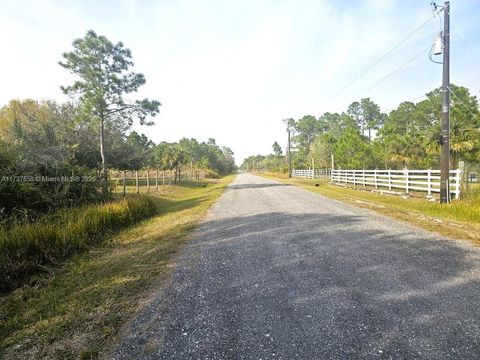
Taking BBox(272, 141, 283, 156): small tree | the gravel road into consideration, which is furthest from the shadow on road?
BBox(272, 141, 283, 156): small tree

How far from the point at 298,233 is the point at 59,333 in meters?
4.62

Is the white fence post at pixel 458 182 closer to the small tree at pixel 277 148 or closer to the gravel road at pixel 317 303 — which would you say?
the gravel road at pixel 317 303

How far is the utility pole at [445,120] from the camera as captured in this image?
973cm

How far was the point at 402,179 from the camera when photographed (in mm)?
15758

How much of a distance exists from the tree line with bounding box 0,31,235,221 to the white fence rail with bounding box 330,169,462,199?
13.2 meters

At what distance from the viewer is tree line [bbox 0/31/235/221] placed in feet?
23.2

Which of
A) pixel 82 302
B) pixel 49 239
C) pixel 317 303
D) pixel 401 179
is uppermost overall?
pixel 401 179

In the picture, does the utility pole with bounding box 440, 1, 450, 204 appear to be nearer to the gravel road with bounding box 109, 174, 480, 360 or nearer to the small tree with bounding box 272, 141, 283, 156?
the gravel road with bounding box 109, 174, 480, 360

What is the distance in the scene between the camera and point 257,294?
324cm

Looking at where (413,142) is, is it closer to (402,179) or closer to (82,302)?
(402,179)

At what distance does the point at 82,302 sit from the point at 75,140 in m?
15.8

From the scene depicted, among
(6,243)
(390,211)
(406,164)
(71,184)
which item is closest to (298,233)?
(390,211)

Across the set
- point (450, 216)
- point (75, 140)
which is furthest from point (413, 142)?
point (75, 140)

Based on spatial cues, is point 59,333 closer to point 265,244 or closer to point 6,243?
point 6,243
